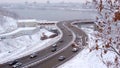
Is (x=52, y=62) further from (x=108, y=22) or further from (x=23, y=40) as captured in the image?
(x=23, y=40)

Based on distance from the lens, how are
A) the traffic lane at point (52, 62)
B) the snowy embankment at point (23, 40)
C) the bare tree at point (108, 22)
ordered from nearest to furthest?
1. the bare tree at point (108, 22)
2. the traffic lane at point (52, 62)
3. the snowy embankment at point (23, 40)

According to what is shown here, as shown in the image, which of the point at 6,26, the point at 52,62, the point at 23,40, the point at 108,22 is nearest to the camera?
the point at 108,22

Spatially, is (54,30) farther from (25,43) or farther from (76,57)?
(76,57)

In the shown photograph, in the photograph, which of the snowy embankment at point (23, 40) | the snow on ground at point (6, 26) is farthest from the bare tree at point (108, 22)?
the snow on ground at point (6, 26)

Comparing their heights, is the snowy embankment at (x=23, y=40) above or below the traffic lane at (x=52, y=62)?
below

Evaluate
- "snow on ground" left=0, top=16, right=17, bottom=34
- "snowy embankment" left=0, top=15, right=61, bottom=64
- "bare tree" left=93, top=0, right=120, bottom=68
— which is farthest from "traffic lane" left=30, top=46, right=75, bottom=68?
"snow on ground" left=0, top=16, right=17, bottom=34

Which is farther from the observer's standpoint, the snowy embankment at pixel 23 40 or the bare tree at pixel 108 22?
the snowy embankment at pixel 23 40

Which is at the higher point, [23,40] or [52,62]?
[52,62]

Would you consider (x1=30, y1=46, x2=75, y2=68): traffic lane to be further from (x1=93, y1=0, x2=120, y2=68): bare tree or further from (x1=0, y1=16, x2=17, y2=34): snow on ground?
(x1=0, y1=16, x2=17, y2=34): snow on ground

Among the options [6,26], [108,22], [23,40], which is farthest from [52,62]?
[6,26]

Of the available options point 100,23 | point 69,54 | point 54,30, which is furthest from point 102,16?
point 54,30

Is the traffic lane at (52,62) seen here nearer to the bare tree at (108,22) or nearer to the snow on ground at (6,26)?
the bare tree at (108,22)
